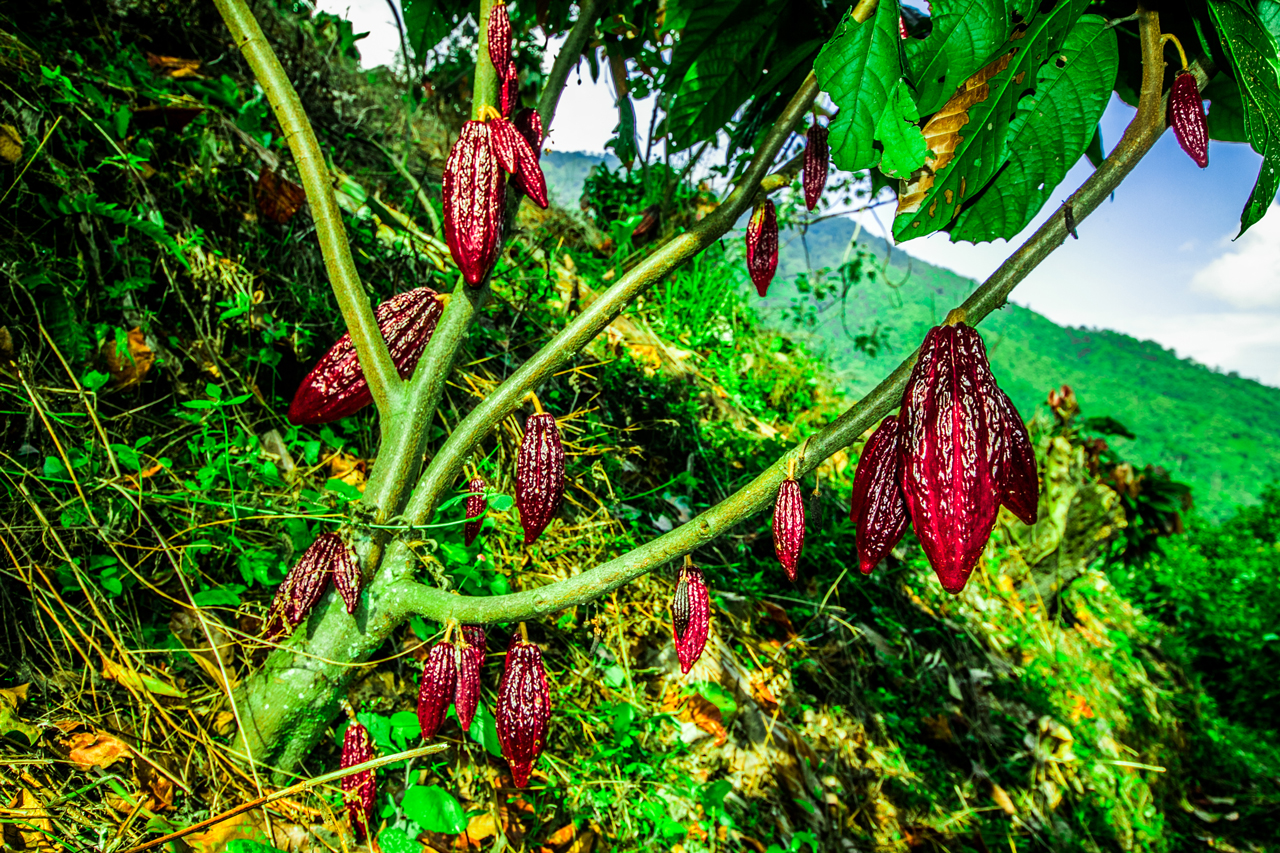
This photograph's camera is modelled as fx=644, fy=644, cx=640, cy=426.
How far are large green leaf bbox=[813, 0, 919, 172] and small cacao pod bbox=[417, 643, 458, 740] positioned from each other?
91cm

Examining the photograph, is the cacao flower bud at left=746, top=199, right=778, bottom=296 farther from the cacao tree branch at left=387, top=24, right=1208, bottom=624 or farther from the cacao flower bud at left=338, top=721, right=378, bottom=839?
the cacao flower bud at left=338, top=721, right=378, bottom=839

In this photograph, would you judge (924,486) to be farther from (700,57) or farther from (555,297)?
(555,297)

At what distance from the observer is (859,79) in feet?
2.33

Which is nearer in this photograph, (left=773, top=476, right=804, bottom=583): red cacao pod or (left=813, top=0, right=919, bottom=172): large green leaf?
(left=813, top=0, right=919, bottom=172): large green leaf

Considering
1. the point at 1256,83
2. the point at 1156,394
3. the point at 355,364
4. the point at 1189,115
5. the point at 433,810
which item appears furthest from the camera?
the point at 1156,394

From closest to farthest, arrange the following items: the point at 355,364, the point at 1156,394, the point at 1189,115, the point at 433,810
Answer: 1. the point at 1189,115
2. the point at 433,810
3. the point at 355,364
4. the point at 1156,394

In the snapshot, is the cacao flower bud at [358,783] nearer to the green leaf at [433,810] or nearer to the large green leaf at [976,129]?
the green leaf at [433,810]

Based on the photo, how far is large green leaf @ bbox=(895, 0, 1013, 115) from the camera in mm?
671

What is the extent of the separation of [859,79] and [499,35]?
2.11 feet

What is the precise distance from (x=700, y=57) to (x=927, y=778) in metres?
2.32

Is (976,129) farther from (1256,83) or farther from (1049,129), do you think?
(1256,83)

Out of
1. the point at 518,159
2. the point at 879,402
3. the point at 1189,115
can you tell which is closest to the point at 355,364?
the point at 518,159

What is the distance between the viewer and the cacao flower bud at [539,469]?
3.64 feet

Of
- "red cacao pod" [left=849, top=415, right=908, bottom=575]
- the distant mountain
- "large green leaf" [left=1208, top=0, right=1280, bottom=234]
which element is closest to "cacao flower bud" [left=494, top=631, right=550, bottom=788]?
"red cacao pod" [left=849, top=415, right=908, bottom=575]
